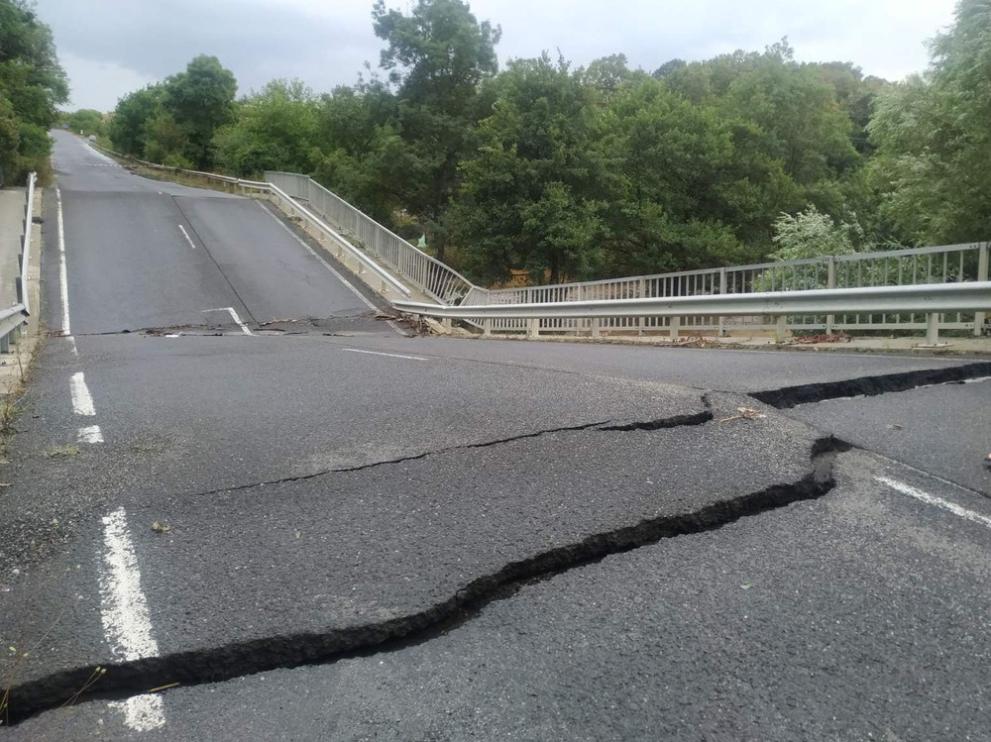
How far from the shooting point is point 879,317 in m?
12.5

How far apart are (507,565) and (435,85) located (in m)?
35.6

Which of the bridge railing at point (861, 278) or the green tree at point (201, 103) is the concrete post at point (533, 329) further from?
the green tree at point (201, 103)

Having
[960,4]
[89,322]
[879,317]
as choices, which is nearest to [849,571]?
[879,317]

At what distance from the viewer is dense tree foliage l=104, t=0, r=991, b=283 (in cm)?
1734

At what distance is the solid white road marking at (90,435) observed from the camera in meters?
5.21

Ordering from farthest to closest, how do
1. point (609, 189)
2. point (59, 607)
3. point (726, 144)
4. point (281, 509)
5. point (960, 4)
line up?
point (726, 144)
point (609, 189)
point (960, 4)
point (281, 509)
point (59, 607)

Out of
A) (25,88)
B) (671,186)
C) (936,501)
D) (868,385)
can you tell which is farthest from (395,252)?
(25,88)

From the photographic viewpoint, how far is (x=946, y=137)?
17.3 m

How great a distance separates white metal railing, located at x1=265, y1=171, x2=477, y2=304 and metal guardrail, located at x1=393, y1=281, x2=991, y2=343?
748cm

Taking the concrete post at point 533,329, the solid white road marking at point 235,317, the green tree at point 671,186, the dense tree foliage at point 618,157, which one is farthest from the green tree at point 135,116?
the concrete post at point 533,329

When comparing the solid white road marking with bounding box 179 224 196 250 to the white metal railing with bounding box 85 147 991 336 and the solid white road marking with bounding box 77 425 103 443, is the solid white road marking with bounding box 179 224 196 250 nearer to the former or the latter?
the white metal railing with bounding box 85 147 991 336

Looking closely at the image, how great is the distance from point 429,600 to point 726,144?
120ft

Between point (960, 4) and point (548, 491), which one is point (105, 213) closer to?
point (960, 4)

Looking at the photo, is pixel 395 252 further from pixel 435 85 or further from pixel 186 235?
pixel 435 85
